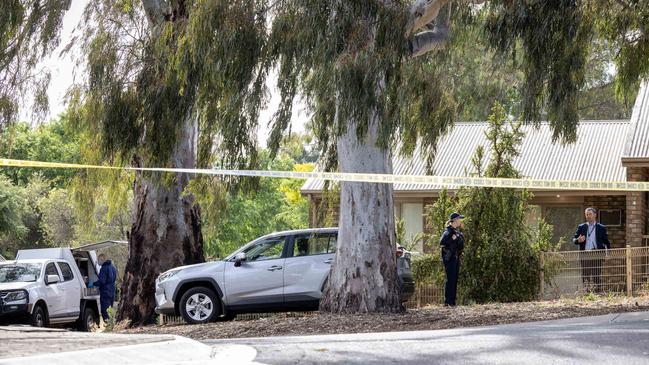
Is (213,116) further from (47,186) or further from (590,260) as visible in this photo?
(47,186)

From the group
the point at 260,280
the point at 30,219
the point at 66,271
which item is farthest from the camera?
the point at 30,219

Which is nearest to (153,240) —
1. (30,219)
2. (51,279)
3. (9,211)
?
(51,279)

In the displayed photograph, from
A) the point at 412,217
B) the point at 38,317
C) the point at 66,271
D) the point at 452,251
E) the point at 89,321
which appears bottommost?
the point at 89,321

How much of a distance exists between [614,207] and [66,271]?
528 inches

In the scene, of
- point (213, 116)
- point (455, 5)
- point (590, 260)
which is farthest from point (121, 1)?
point (590, 260)

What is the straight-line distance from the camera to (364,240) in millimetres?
17125

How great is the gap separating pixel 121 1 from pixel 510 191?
326 inches

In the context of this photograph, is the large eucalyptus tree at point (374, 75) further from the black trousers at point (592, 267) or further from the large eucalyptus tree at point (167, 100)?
the black trousers at point (592, 267)

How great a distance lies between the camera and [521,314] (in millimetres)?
16000

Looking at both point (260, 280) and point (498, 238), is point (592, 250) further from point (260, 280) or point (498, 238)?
point (260, 280)

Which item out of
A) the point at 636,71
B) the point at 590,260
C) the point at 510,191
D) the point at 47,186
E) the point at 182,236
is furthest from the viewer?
the point at 47,186

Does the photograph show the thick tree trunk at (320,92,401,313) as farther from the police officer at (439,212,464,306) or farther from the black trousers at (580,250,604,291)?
the black trousers at (580,250,604,291)

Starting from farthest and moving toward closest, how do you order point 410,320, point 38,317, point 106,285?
1. point 106,285
2. point 38,317
3. point 410,320

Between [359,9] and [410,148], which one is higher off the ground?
[359,9]
